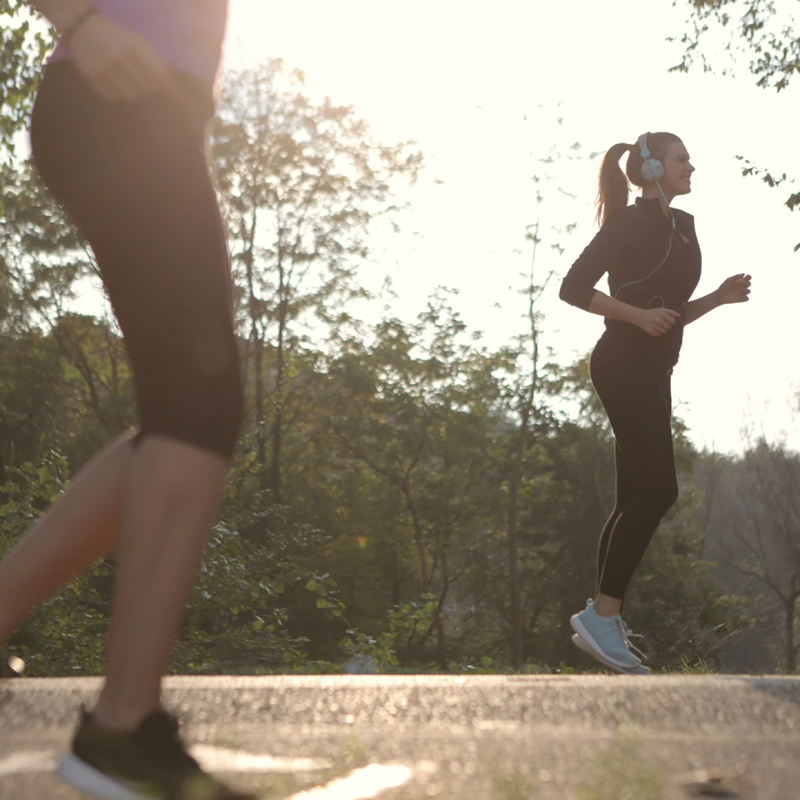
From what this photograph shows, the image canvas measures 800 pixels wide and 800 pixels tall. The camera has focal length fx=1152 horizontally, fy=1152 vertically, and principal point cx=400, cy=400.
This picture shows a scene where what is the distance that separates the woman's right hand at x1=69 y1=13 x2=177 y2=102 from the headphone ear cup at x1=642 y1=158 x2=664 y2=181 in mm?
3195

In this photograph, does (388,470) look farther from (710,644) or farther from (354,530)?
(710,644)

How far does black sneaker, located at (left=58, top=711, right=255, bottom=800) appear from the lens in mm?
1665

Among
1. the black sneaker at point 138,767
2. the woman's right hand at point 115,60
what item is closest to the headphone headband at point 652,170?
the woman's right hand at point 115,60

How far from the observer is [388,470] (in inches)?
1553

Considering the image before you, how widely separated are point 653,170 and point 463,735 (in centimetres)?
303

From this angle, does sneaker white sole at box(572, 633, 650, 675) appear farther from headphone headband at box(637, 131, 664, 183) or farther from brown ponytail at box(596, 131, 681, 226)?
headphone headband at box(637, 131, 664, 183)

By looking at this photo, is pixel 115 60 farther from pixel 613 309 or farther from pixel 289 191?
pixel 289 191

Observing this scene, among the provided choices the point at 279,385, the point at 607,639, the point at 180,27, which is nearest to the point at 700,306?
the point at 607,639

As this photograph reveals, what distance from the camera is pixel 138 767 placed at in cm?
168

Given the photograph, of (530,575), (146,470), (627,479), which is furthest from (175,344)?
(530,575)

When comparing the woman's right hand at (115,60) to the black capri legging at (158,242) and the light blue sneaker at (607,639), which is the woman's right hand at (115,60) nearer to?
the black capri legging at (158,242)

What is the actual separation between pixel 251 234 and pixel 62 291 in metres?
5.03

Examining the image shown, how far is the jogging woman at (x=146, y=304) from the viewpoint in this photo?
1789mm

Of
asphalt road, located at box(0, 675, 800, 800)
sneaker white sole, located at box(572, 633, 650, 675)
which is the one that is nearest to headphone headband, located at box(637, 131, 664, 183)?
sneaker white sole, located at box(572, 633, 650, 675)
